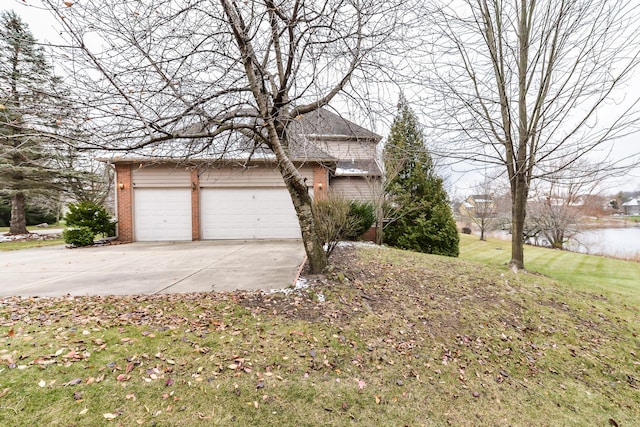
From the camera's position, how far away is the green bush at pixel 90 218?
30.2 feet

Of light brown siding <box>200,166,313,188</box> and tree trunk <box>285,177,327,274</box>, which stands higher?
light brown siding <box>200,166,313,188</box>

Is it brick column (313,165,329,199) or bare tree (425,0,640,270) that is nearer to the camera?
bare tree (425,0,640,270)

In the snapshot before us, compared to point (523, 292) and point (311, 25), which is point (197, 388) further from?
point (523, 292)

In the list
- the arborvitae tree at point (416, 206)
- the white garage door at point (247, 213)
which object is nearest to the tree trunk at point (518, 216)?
the arborvitae tree at point (416, 206)

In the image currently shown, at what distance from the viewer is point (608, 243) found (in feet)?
52.4

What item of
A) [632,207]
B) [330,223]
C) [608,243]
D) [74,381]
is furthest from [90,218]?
[632,207]

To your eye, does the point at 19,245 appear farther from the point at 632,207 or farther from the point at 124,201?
the point at 632,207

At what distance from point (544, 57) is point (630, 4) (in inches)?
45.7

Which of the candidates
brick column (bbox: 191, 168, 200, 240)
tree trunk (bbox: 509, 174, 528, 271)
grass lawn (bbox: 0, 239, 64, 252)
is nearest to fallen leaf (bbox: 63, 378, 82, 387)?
tree trunk (bbox: 509, 174, 528, 271)

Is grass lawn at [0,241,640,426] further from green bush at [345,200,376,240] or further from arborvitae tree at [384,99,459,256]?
arborvitae tree at [384,99,459,256]

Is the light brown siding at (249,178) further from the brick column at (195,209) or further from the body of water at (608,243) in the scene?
the body of water at (608,243)

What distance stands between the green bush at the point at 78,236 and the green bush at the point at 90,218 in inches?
6.9

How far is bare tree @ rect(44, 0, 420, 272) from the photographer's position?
3.17 metres

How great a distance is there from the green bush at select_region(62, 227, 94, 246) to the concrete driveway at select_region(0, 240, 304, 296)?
1.87m
